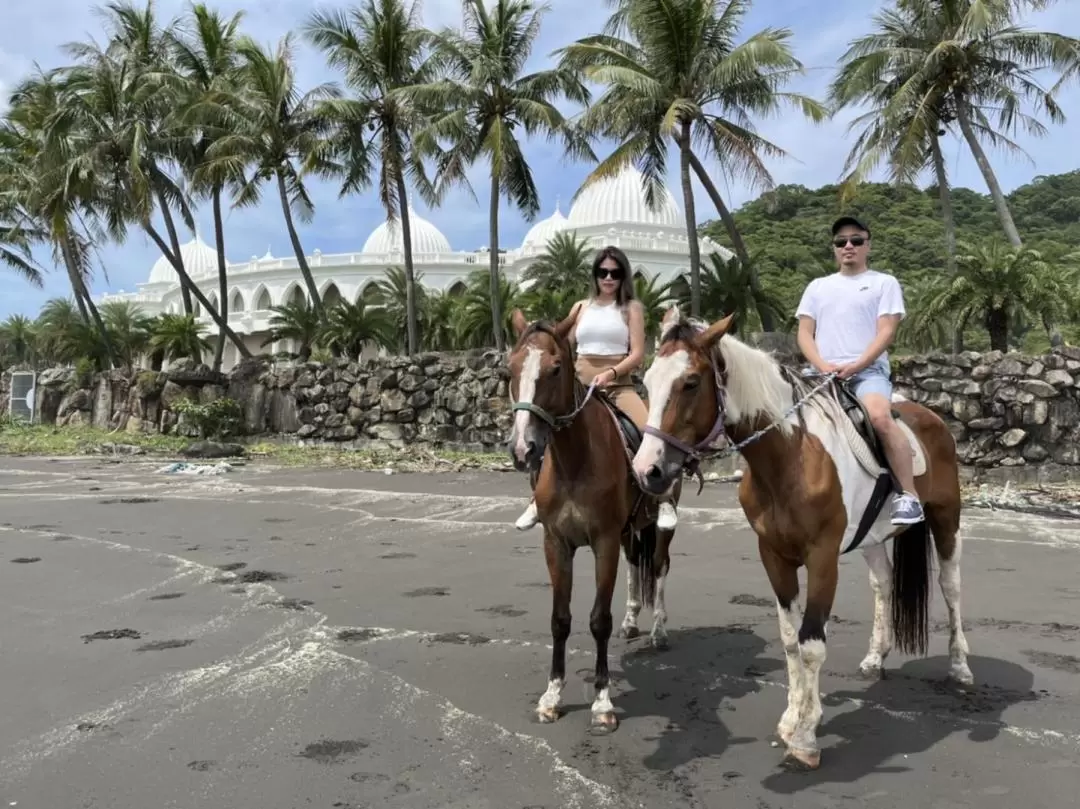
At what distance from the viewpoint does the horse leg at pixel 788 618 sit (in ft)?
11.8

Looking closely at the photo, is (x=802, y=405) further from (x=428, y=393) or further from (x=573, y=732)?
(x=428, y=393)

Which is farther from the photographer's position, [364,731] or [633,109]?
[633,109]

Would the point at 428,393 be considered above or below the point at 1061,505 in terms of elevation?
above

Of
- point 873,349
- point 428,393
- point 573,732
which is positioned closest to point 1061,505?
A: point 873,349

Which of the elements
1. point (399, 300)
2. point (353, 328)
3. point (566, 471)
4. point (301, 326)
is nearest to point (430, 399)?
point (353, 328)

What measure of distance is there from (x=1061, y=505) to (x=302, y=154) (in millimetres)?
23783

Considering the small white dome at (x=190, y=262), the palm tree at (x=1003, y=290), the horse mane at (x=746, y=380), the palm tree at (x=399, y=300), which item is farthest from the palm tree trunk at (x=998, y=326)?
the small white dome at (x=190, y=262)

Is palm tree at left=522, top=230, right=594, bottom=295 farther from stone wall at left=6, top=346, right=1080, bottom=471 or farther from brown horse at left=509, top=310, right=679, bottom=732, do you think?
brown horse at left=509, top=310, right=679, bottom=732

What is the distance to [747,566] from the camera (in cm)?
744

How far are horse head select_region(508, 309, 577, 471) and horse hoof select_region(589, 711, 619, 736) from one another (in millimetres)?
1217

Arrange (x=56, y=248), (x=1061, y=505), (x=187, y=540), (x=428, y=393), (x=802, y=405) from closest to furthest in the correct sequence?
(x=802, y=405) < (x=187, y=540) < (x=1061, y=505) < (x=428, y=393) < (x=56, y=248)

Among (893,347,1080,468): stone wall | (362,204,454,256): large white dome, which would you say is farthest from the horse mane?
(362,204,454,256): large white dome

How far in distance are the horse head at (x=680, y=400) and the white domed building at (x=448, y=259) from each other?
122ft

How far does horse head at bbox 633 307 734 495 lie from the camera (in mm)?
3250
